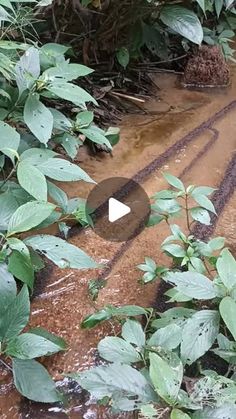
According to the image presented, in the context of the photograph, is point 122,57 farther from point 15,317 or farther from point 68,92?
point 15,317

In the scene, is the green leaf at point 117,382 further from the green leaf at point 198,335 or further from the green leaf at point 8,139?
the green leaf at point 8,139

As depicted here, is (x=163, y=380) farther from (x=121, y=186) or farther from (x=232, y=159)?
(x=232, y=159)

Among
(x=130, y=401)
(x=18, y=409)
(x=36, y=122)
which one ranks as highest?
(x=36, y=122)

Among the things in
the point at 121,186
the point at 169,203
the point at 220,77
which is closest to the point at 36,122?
the point at 169,203

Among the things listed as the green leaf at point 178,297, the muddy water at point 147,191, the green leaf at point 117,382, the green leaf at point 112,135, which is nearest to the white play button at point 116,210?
the muddy water at point 147,191

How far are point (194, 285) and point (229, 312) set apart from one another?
11 centimetres

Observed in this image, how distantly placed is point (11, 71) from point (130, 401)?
2.98 feet

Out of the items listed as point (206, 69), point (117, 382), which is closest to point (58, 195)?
point (117, 382)

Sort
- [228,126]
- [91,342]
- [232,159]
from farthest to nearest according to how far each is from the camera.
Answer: [228,126] < [232,159] < [91,342]

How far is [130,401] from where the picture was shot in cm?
106

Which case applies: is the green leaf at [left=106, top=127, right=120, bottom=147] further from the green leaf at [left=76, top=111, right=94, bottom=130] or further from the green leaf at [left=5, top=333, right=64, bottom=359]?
the green leaf at [left=5, top=333, right=64, bottom=359]

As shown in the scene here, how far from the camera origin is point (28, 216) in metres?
1.26

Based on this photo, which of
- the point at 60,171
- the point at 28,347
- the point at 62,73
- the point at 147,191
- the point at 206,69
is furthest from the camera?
the point at 206,69

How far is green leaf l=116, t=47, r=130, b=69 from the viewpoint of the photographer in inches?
103
